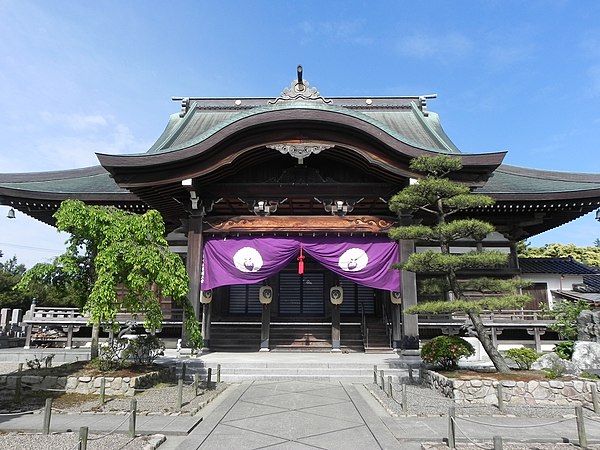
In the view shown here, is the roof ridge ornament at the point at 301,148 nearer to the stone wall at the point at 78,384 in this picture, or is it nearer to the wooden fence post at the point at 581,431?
the stone wall at the point at 78,384

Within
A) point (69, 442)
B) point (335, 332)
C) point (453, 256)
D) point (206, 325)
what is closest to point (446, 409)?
point (453, 256)

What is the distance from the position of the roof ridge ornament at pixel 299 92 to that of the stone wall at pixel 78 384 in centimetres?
962

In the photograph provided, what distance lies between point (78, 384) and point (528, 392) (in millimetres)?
9205

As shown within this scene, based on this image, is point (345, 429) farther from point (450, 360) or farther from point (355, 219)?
point (355, 219)

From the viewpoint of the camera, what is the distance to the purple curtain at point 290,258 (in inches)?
515

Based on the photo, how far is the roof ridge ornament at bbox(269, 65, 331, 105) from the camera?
543 inches

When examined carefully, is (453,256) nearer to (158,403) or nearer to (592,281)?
(158,403)

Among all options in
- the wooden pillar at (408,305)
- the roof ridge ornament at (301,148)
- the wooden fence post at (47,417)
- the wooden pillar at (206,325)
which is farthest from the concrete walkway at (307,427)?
the roof ridge ornament at (301,148)

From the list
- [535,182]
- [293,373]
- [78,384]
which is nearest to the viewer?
[78,384]

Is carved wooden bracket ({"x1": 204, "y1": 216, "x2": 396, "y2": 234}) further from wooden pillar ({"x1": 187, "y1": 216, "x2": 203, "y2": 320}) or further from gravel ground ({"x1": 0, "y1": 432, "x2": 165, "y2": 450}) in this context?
gravel ground ({"x1": 0, "y1": 432, "x2": 165, "y2": 450})

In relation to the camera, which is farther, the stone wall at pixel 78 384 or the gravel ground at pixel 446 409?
the stone wall at pixel 78 384

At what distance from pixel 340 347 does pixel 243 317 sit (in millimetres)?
4785

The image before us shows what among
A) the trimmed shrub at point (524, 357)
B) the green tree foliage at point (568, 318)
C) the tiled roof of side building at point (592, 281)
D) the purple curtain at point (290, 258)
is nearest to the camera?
the trimmed shrub at point (524, 357)

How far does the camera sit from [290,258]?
43.4 ft
